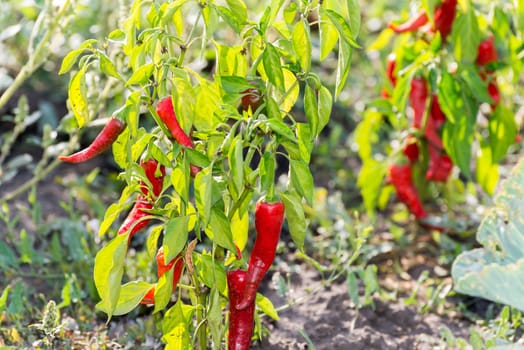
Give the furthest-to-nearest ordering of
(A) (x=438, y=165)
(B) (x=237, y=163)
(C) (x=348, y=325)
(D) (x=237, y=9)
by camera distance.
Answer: (A) (x=438, y=165) → (C) (x=348, y=325) → (D) (x=237, y=9) → (B) (x=237, y=163)

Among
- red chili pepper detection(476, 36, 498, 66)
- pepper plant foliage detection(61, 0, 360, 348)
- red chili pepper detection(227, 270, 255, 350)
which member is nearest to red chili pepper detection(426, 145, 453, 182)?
red chili pepper detection(476, 36, 498, 66)

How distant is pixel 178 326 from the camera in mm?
2146

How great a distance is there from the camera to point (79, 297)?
2713mm

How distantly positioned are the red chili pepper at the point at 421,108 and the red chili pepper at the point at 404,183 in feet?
0.49

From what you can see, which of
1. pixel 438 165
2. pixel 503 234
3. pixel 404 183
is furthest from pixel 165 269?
pixel 438 165

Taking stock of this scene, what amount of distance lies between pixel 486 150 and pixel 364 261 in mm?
683

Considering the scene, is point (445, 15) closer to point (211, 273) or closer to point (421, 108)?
point (421, 108)

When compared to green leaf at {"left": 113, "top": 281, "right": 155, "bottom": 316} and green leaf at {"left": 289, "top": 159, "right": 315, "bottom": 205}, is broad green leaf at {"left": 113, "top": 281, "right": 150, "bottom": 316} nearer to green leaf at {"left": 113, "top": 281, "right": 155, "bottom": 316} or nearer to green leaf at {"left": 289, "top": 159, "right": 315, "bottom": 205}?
green leaf at {"left": 113, "top": 281, "right": 155, "bottom": 316}

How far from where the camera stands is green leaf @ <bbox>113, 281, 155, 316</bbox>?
2.09 metres

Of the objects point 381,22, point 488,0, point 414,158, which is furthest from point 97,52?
point 381,22

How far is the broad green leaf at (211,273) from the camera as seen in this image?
206 centimetres

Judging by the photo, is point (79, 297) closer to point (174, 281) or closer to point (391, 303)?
point (174, 281)

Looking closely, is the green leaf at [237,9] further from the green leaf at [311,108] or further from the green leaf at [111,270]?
the green leaf at [111,270]

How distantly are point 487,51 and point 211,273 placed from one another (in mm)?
1632
